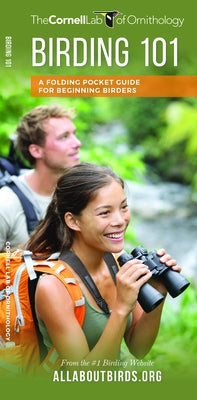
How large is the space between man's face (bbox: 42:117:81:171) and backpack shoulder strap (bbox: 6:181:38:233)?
0.40m

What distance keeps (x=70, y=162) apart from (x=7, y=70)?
0.77 metres

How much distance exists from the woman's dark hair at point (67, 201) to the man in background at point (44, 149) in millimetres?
743

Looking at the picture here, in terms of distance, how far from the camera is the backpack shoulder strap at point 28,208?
3.66 meters

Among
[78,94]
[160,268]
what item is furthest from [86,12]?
[160,268]

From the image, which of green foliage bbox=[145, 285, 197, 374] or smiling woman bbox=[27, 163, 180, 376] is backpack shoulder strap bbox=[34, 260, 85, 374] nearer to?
smiling woman bbox=[27, 163, 180, 376]

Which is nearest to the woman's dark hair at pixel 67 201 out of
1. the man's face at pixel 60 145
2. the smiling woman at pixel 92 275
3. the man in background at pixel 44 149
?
the smiling woman at pixel 92 275

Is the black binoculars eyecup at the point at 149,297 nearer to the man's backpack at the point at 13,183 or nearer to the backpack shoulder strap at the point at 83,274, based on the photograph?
the backpack shoulder strap at the point at 83,274

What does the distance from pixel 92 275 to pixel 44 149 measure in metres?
1.49

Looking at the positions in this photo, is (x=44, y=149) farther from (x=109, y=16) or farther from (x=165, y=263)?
(x=165, y=263)

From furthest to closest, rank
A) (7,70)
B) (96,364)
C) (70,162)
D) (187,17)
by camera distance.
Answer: (70,162) → (7,70) → (187,17) → (96,364)

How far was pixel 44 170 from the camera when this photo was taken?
4.10m

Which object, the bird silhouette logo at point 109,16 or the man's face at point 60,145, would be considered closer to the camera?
the bird silhouette logo at point 109,16

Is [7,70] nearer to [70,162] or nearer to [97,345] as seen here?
[70,162]

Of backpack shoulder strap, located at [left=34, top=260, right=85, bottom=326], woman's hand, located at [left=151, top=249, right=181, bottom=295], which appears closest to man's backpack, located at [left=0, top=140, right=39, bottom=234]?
backpack shoulder strap, located at [left=34, top=260, right=85, bottom=326]
